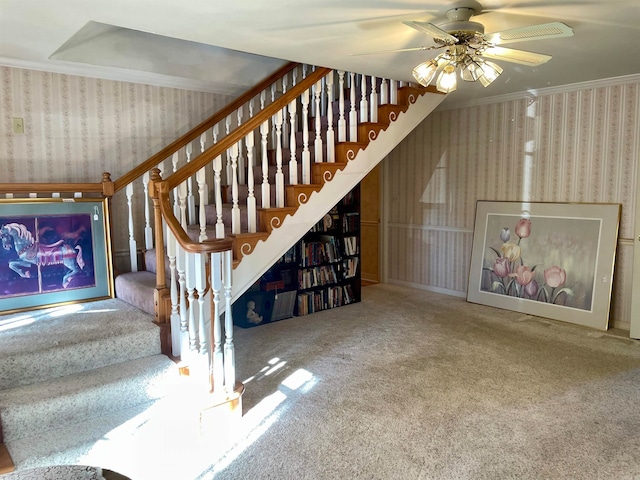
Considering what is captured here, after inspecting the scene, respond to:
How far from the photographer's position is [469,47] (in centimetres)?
273

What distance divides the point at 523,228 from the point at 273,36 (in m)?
3.27

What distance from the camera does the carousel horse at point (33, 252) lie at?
332cm

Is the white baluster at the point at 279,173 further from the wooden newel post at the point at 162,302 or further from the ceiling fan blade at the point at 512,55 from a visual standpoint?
the ceiling fan blade at the point at 512,55

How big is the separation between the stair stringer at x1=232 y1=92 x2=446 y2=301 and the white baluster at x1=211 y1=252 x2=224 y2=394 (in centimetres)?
67

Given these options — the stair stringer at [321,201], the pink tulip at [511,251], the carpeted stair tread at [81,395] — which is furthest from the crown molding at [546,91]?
the carpeted stair tread at [81,395]

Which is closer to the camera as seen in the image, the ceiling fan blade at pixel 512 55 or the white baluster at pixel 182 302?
the ceiling fan blade at pixel 512 55

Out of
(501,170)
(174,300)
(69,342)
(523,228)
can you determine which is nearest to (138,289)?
(174,300)

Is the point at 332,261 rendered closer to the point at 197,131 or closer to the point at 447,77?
the point at 197,131

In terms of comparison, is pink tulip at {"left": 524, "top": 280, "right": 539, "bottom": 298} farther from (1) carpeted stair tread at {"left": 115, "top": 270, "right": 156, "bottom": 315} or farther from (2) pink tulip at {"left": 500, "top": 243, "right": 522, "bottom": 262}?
(1) carpeted stair tread at {"left": 115, "top": 270, "right": 156, "bottom": 315}

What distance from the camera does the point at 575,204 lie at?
15.1ft

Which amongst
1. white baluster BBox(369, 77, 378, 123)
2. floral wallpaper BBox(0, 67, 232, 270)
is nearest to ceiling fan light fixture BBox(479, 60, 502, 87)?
white baluster BBox(369, 77, 378, 123)

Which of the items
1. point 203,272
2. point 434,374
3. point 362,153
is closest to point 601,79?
point 362,153

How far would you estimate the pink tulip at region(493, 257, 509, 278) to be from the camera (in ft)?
16.6

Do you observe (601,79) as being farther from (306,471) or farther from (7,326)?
(7,326)
